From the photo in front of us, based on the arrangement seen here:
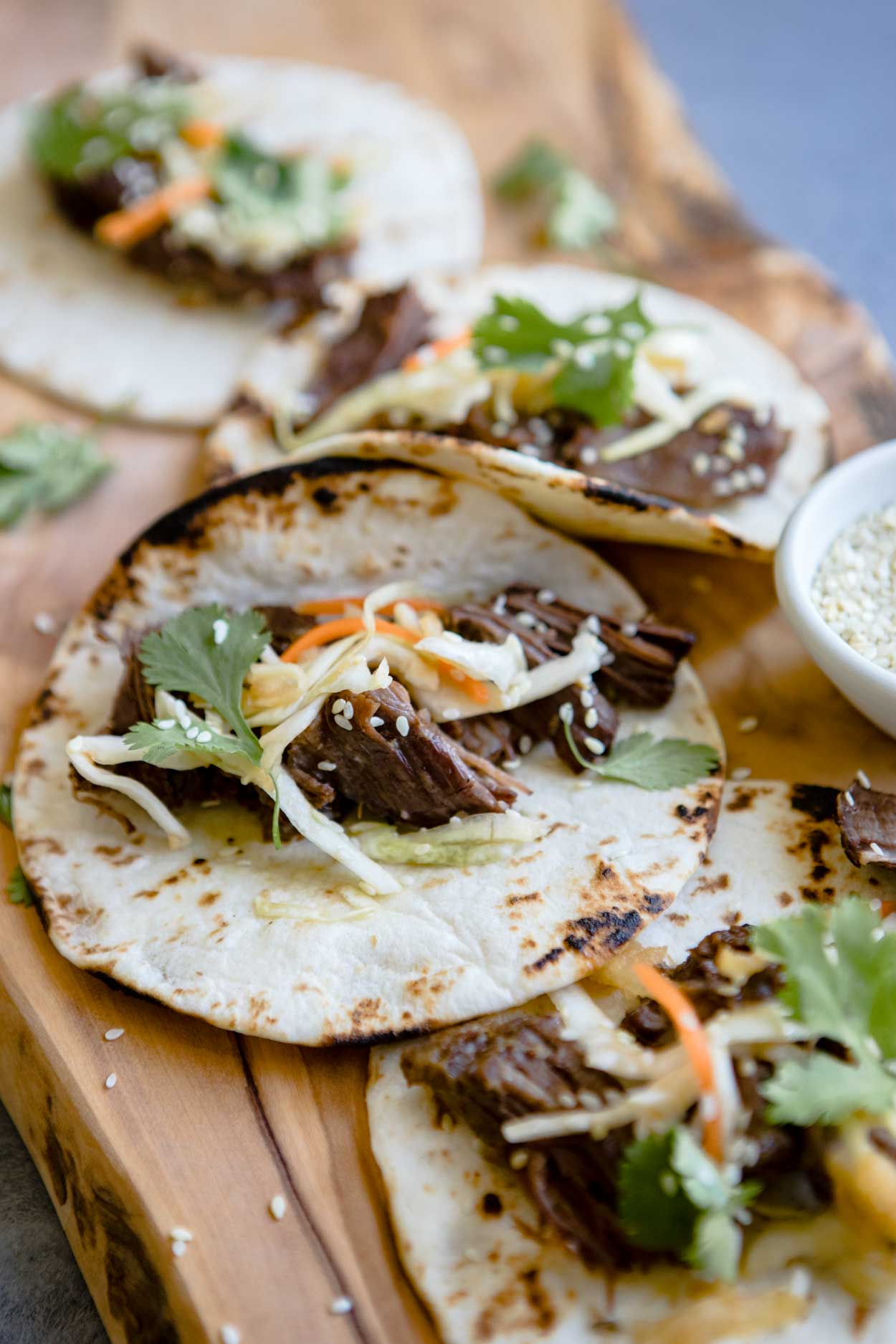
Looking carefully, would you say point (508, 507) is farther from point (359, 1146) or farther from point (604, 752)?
point (359, 1146)

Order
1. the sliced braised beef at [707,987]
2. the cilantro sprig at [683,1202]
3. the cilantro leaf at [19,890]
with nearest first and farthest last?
the cilantro sprig at [683,1202] → the sliced braised beef at [707,987] → the cilantro leaf at [19,890]

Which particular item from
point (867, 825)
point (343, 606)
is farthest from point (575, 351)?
point (867, 825)

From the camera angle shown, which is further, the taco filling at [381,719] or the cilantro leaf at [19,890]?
the cilantro leaf at [19,890]

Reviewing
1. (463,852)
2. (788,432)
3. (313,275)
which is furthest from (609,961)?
(313,275)

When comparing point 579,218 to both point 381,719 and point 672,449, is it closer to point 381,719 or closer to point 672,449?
point 672,449

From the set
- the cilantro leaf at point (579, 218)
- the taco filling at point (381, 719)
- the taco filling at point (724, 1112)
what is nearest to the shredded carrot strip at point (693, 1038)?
the taco filling at point (724, 1112)

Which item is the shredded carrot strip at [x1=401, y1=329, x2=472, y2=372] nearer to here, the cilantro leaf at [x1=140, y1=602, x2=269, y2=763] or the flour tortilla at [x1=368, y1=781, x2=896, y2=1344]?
the cilantro leaf at [x1=140, y1=602, x2=269, y2=763]

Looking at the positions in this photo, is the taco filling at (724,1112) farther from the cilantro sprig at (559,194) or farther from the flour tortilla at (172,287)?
the cilantro sprig at (559,194)
